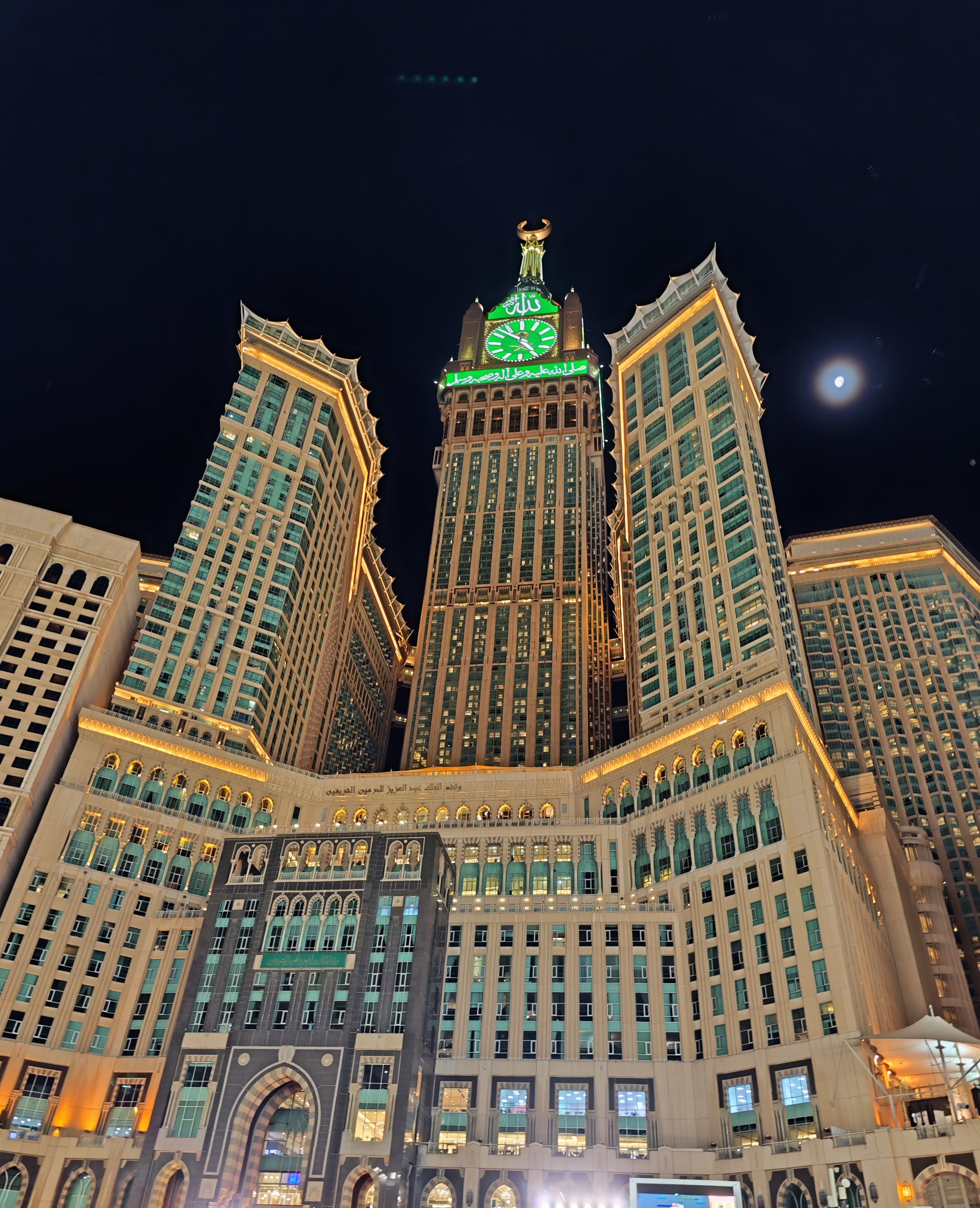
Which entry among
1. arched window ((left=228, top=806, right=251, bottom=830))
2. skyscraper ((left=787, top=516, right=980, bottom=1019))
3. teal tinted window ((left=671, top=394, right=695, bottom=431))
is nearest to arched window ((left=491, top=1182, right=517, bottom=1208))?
arched window ((left=228, top=806, right=251, bottom=830))

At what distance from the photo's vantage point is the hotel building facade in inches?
3300

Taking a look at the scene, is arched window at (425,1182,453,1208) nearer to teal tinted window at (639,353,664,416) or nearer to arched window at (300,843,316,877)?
arched window at (300,843,316,877)

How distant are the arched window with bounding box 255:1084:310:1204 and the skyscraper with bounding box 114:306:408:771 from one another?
5352cm

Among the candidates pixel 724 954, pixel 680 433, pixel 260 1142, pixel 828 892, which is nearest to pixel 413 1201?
pixel 260 1142

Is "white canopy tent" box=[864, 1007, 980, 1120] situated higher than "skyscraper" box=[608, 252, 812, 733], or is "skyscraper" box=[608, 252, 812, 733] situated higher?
"skyscraper" box=[608, 252, 812, 733]

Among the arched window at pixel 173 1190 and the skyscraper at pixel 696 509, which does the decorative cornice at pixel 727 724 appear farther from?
the arched window at pixel 173 1190

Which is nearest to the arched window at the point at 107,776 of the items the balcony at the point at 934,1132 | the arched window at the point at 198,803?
the arched window at the point at 198,803

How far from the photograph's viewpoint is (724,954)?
9644 cm

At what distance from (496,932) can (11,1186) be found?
50.1 metres

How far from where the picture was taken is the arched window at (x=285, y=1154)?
82.6 m

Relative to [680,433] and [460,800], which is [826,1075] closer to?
A: [460,800]

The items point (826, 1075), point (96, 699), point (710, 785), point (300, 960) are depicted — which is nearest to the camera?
point (826, 1075)

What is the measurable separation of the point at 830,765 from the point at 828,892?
29.8m

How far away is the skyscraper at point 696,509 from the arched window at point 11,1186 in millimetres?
83211
